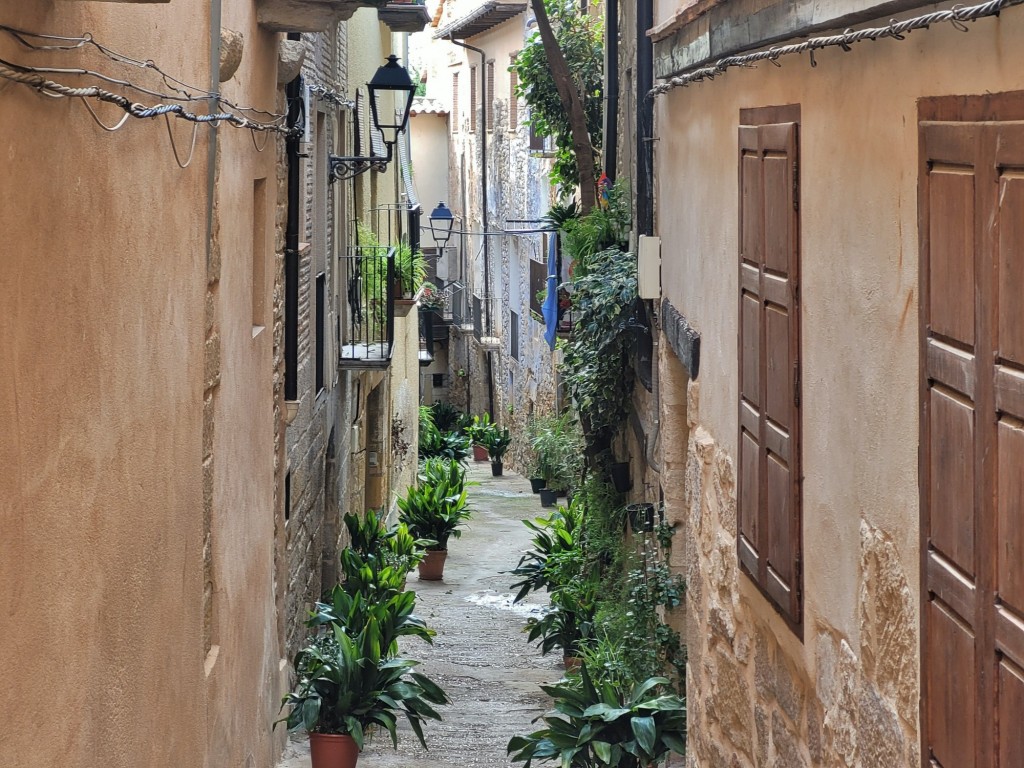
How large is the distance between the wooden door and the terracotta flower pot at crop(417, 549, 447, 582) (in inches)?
519

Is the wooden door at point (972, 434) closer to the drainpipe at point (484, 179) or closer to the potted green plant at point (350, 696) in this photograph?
the potted green plant at point (350, 696)

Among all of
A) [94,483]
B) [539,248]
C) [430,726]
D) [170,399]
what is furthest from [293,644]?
[539,248]

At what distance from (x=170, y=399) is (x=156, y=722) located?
1086mm

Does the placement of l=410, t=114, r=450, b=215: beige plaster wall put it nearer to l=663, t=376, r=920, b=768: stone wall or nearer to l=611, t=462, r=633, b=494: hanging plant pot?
l=611, t=462, r=633, b=494: hanging plant pot

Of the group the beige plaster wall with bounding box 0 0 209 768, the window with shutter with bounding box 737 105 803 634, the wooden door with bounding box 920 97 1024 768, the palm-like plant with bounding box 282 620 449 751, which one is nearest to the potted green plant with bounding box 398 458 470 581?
the palm-like plant with bounding box 282 620 449 751

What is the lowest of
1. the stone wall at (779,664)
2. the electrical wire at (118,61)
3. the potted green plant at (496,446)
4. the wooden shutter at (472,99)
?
the potted green plant at (496,446)

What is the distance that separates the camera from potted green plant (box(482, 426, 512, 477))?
2780 centimetres

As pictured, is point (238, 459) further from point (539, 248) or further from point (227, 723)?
point (539, 248)

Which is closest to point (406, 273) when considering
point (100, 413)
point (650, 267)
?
point (650, 267)

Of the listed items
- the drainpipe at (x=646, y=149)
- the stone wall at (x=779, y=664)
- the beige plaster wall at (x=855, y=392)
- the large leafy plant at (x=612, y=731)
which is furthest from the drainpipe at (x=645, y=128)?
the beige plaster wall at (x=855, y=392)

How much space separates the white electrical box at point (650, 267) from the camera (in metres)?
8.18

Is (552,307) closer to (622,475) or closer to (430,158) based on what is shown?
(622,475)

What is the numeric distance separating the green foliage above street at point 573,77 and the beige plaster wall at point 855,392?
885 cm

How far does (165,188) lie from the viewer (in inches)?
189
